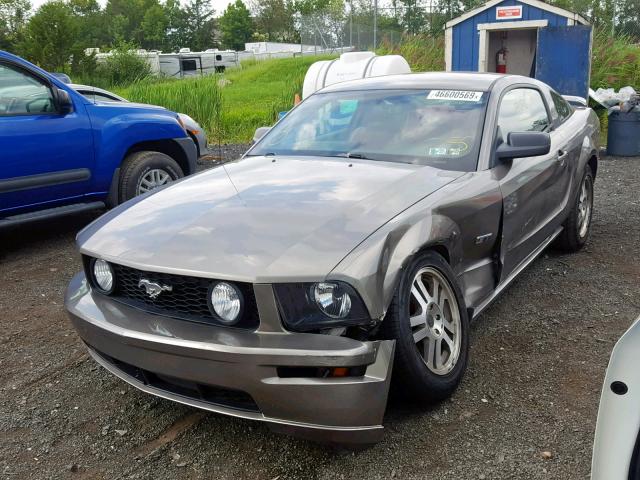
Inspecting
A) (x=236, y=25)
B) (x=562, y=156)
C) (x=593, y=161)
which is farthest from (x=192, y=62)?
(x=236, y=25)

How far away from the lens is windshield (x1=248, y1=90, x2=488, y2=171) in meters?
3.66

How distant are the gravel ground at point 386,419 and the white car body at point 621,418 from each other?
1.11m

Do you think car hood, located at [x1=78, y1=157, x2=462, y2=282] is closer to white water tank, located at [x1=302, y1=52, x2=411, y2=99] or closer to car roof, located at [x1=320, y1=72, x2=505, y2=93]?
car roof, located at [x1=320, y1=72, x2=505, y2=93]

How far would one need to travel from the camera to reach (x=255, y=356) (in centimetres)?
235

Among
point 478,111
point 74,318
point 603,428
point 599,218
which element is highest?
point 478,111

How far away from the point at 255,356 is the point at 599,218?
5.24 metres

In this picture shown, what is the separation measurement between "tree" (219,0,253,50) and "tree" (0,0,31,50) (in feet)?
107

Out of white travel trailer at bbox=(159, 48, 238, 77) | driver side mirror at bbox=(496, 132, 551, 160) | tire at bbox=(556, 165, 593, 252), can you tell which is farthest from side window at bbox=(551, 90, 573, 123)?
white travel trailer at bbox=(159, 48, 238, 77)

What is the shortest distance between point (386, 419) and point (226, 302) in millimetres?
958

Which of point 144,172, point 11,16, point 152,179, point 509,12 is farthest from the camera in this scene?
point 11,16

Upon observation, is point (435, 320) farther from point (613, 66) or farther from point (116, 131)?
point (613, 66)

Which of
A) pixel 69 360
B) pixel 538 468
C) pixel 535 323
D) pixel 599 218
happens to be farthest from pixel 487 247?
pixel 599 218

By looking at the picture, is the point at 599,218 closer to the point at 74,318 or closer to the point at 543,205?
the point at 543,205

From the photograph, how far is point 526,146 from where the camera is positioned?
3611 mm
